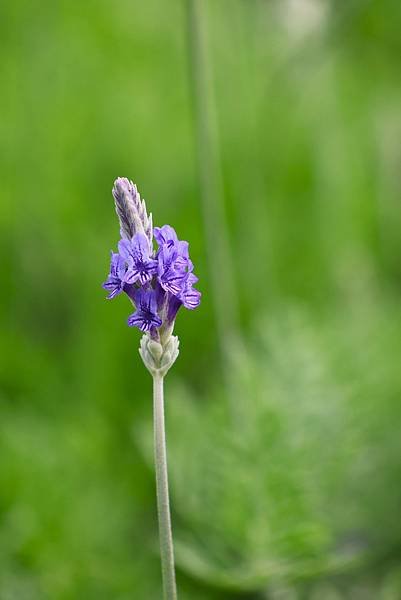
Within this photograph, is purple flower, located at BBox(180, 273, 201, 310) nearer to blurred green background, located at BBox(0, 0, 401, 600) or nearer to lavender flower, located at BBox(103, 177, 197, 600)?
lavender flower, located at BBox(103, 177, 197, 600)

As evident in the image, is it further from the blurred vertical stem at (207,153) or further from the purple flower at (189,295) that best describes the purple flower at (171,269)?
the blurred vertical stem at (207,153)

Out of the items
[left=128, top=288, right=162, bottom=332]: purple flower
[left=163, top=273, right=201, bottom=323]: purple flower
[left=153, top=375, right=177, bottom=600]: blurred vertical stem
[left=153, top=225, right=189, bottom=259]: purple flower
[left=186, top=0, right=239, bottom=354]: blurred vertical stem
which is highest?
[left=186, top=0, right=239, bottom=354]: blurred vertical stem

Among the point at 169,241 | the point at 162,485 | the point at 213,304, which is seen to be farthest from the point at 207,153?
the point at 162,485

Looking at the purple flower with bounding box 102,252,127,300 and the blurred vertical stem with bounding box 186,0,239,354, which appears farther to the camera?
Result: the blurred vertical stem with bounding box 186,0,239,354

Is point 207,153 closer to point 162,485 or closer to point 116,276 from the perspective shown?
point 116,276

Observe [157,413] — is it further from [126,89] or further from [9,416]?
[126,89]

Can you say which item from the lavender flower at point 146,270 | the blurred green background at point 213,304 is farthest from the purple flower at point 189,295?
the blurred green background at point 213,304

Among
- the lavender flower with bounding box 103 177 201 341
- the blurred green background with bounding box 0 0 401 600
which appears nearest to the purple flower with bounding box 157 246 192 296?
the lavender flower with bounding box 103 177 201 341

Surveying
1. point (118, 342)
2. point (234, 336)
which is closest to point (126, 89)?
point (118, 342)
